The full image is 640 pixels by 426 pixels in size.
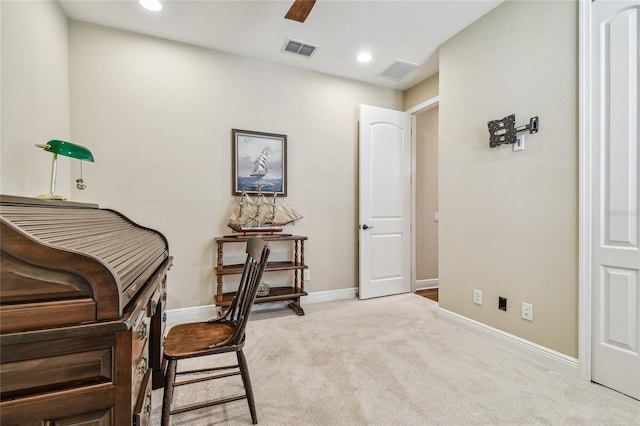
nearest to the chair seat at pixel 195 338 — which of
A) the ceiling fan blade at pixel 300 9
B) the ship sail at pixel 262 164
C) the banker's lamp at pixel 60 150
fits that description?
the banker's lamp at pixel 60 150

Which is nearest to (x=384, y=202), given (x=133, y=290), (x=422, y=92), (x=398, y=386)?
(x=422, y=92)

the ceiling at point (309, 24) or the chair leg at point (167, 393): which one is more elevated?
the ceiling at point (309, 24)

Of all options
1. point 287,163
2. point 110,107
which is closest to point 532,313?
point 287,163

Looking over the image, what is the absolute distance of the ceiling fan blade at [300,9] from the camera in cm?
177

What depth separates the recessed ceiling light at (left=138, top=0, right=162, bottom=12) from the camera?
2.35 meters

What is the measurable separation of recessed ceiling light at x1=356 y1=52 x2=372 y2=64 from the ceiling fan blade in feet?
4.64

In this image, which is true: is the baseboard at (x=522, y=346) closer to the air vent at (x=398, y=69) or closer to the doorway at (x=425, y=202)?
the doorway at (x=425, y=202)

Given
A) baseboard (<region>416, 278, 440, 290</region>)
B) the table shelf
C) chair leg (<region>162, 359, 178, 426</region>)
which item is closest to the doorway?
baseboard (<region>416, 278, 440, 290</region>)

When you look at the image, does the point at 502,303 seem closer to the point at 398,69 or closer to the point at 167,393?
the point at 167,393

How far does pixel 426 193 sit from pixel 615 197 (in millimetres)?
2441

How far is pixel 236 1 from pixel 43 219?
228 centimetres

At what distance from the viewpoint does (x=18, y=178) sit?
1.87 m

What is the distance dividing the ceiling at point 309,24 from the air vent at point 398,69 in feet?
0.23

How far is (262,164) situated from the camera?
3236mm
